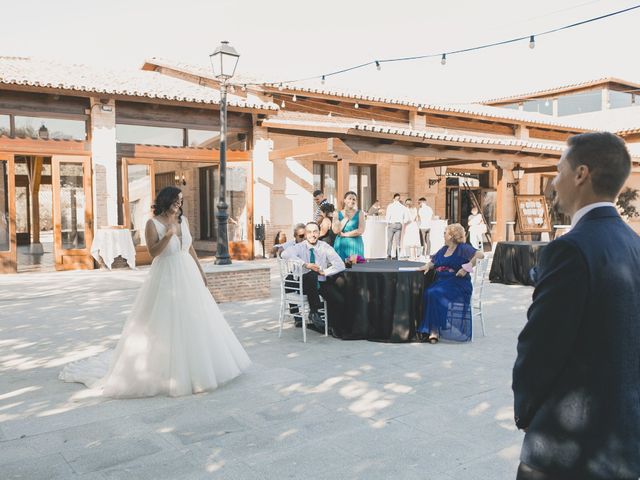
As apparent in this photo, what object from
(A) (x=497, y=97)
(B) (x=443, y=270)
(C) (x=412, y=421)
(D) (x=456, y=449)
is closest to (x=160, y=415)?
(C) (x=412, y=421)

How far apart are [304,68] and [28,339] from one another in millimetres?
11337

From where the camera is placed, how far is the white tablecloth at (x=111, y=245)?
12562mm

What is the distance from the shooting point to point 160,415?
4.01 m

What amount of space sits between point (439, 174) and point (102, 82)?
10705 mm

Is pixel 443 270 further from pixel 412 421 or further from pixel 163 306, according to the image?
pixel 163 306

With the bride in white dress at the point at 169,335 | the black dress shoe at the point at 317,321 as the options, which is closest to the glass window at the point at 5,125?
the black dress shoe at the point at 317,321

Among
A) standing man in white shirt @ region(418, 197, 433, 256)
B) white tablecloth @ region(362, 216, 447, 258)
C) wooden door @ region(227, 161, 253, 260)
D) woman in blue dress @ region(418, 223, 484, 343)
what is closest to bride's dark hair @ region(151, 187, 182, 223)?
woman in blue dress @ region(418, 223, 484, 343)

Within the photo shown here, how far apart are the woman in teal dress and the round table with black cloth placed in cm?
140

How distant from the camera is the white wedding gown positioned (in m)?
4.42

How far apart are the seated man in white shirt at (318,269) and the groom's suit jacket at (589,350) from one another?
4844 mm

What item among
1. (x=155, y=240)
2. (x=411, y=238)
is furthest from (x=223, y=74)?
(x=411, y=238)

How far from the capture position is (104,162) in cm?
1296

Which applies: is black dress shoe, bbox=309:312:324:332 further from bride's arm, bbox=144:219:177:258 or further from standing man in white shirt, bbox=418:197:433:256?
standing man in white shirt, bbox=418:197:433:256

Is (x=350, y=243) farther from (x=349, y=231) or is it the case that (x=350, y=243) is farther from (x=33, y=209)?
(x=33, y=209)
